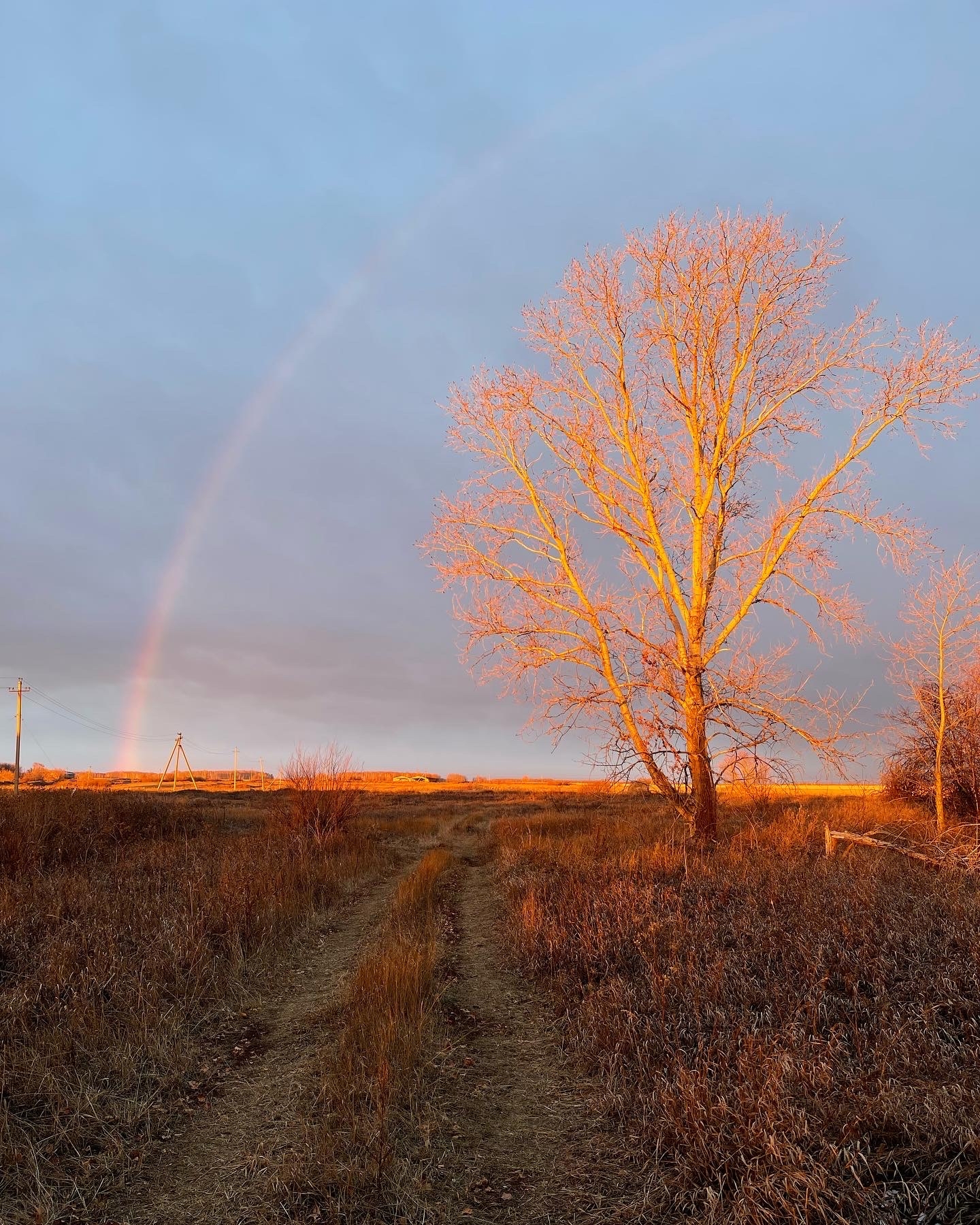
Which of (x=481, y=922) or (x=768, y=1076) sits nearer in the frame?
(x=768, y=1076)

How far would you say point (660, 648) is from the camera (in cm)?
1444

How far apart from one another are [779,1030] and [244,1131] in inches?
143

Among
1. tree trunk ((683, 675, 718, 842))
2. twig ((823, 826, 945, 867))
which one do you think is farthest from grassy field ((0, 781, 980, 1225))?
tree trunk ((683, 675, 718, 842))

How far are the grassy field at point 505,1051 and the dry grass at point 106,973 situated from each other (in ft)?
0.10

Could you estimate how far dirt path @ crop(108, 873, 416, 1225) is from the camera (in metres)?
3.90

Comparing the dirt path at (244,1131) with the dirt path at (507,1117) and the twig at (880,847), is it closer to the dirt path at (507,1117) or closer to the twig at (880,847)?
the dirt path at (507,1117)

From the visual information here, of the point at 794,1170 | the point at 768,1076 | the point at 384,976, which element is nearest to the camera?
the point at 794,1170

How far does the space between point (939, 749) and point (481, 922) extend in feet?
52.2

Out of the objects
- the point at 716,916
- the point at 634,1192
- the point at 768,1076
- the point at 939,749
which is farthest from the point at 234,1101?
the point at 939,749

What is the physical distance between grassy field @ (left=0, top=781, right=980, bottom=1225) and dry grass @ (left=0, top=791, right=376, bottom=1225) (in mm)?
31

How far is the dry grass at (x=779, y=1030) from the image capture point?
3324 mm

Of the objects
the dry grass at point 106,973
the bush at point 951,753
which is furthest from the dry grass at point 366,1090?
the bush at point 951,753

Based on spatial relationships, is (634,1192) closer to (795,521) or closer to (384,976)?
(384,976)

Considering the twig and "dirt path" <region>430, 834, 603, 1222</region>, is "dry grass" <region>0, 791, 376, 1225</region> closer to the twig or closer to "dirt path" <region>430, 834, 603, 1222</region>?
"dirt path" <region>430, 834, 603, 1222</region>
